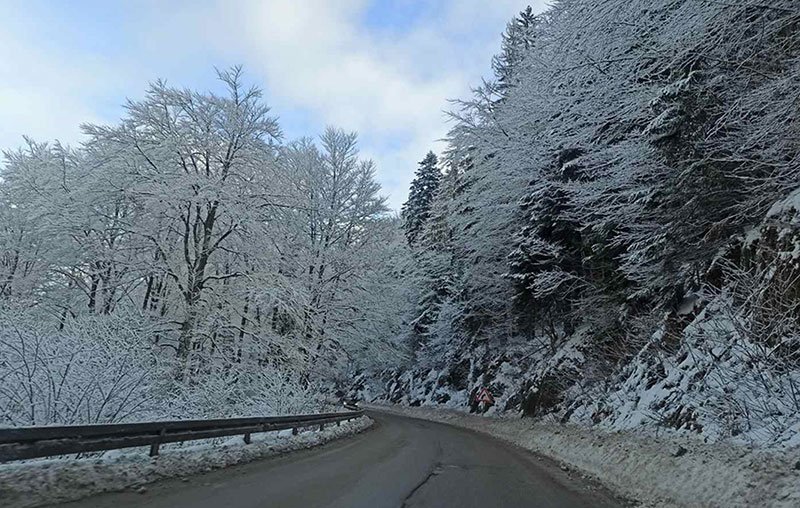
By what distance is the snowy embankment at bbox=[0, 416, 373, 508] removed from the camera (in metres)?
5.69

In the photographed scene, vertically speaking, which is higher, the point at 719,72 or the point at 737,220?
the point at 719,72

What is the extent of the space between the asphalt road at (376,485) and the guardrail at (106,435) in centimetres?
90

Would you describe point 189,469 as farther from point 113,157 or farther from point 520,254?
point 520,254

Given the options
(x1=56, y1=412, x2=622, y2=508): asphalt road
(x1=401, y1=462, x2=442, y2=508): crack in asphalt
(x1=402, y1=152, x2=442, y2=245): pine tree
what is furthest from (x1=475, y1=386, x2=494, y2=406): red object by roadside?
(x1=402, y1=152, x2=442, y2=245): pine tree

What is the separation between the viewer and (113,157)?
17094 millimetres

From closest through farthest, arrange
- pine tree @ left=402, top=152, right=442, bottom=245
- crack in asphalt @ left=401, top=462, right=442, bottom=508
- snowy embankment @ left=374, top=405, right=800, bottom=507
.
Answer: snowy embankment @ left=374, top=405, right=800, bottom=507, crack in asphalt @ left=401, top=462, right=442, bottom=508, pine tree @ left=402, top=152, right=442, bottom=245

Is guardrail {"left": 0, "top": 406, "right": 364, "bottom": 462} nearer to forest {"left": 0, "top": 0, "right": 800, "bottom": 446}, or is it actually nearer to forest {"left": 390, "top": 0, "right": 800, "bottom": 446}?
forest {"left": 0, "top": 0, "right": 800, "bottom": 446}

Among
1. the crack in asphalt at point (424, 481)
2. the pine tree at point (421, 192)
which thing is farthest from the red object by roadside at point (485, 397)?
the pine tree at point (421, 192)

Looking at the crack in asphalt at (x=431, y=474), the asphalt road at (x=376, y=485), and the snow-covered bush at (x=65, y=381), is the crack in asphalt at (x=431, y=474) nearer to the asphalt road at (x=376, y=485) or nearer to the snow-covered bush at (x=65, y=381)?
the asphalt road at (x=376, y=485)

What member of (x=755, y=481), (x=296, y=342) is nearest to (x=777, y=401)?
(x=755, y=481)

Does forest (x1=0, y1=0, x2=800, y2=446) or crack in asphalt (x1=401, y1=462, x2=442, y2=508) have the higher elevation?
forest (x1=0, y1=0, x2=800, y2=446)

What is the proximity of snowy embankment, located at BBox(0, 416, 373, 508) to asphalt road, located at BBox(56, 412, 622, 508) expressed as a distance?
1.00ft

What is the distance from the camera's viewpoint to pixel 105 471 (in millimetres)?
6801

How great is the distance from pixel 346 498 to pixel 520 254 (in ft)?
48.1
